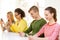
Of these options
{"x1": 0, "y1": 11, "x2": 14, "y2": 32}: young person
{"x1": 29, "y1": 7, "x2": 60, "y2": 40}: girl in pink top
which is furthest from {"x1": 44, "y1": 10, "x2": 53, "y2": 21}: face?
{"x1": 0, "y1": 11, "x2": 14, "y2": 32}: young person

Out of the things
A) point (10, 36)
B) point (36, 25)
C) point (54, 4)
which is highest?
point (54, 4)

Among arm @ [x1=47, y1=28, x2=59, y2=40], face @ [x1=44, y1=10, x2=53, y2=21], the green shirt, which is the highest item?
face @ [x1=44, y1=10, x2=53, y2=21]

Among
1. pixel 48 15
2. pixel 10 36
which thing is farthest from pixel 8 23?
pixel 48 15

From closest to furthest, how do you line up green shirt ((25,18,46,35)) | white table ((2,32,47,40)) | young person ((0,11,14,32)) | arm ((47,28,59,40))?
1. arm ((47,28,59,40))
2. green shirt ((25,18,46,35))
3. white table ((2,32,47,40))
4. young person ((0,11,14,32))

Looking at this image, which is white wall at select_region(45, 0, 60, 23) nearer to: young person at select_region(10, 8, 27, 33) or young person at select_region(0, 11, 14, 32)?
young person at select_region(10, 8, 27, 33)

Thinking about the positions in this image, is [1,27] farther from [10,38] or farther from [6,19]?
[10,38]

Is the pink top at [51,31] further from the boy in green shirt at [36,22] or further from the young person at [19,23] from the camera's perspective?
the young person at [19,23]

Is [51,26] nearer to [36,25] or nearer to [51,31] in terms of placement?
[51,31]

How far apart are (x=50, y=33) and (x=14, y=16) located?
1.54 ft

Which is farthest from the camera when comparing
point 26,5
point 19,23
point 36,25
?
point 26,5

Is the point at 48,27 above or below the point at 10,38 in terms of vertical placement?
above

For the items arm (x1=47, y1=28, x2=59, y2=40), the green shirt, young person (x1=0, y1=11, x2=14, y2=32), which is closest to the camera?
arm (x1=47, y1=28, x2=59, y2=40)

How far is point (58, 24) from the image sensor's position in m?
1.07

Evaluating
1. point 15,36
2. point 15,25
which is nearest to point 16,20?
point 15,25
